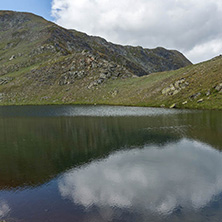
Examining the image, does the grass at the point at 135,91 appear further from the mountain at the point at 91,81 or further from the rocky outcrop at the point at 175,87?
the rocky outcrop at the point at 175,87

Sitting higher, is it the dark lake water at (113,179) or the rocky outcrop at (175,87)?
the rocky outcrop at (175,87)

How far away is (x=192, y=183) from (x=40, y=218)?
12.8m

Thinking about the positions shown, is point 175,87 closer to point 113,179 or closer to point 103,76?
point 103,76

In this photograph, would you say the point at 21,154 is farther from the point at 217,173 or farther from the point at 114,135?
the point at 217,173

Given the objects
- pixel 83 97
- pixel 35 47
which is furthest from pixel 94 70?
pixel 35 47

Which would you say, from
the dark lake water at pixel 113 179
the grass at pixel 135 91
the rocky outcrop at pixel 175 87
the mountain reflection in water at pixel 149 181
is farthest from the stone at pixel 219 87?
the mountain reflection in water at pixel 149 181

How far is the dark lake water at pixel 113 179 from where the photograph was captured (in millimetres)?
13556

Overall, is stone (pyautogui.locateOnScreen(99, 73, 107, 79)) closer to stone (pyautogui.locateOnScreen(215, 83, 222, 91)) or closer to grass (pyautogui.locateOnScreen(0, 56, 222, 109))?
grass (pyautogui.locateOnScreen(0, 56, 222, 109))

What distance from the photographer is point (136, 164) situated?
22.8m

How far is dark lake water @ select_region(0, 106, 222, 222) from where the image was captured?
534 inches

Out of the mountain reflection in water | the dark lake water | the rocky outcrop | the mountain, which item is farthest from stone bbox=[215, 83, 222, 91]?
the mountain reflection in water

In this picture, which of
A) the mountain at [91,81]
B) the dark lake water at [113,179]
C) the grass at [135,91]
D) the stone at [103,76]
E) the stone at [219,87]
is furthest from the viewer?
the stone at [103,76]

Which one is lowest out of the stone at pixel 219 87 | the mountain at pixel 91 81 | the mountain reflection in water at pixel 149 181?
the mountain reflection in water at pixel 149 181

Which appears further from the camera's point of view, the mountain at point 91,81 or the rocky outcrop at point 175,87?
the rocky outcrop at point 175,87
